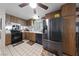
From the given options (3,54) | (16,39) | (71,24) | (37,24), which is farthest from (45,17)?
(3,54)

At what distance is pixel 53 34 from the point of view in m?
1.15

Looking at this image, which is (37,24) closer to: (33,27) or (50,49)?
(33,27)

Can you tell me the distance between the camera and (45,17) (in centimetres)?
117

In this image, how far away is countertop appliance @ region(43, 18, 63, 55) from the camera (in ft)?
3.74

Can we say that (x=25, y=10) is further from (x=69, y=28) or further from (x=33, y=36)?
(x=69, y=28)

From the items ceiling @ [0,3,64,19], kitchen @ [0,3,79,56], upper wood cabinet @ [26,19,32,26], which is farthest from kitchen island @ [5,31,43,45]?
ceiling @ [0,3,64,19]

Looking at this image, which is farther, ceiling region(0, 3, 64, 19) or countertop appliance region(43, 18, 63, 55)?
countertop appliance region(43, 18, 63, 55)

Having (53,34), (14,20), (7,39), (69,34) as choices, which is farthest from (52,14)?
(7,39)

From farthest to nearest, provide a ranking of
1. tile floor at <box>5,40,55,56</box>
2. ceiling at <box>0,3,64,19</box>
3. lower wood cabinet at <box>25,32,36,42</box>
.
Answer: lower wood cabinet at <box>25,32,36,42</box>
tile floor at <box>5,40,55,56</box>
ceiling at <box>0,3,64,19</box>

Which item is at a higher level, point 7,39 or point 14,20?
point 14,20

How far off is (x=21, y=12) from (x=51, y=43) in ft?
2.11

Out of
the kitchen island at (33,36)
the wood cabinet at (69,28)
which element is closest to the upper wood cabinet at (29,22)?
the kitchen island at (33,36)

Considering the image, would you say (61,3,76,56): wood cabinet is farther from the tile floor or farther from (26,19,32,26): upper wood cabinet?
(26,19,32,26): upper wood cabinet

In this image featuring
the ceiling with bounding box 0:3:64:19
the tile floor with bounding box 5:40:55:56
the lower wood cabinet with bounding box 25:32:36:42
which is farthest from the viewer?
the lower wood cabinet with bounding box 25:32:36:42
